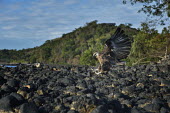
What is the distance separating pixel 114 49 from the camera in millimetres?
8891

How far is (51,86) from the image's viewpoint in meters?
6.91

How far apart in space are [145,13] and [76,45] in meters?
59.8

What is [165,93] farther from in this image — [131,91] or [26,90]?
[26,90]

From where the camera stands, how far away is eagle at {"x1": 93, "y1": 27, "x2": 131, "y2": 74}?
8.77 m

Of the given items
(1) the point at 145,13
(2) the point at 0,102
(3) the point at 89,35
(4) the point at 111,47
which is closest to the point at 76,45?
(3) the point at 89,35

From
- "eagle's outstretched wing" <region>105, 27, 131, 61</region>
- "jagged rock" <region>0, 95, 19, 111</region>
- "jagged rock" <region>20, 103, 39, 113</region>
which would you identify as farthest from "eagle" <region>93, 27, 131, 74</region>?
"jagged rock" <region>20, 103, 39, 113</region>

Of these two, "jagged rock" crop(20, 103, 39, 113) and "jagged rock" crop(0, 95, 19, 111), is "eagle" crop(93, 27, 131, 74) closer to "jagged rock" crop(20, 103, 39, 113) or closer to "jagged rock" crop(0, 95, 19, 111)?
"jagged rock" crop(0, 95, 19, 111)

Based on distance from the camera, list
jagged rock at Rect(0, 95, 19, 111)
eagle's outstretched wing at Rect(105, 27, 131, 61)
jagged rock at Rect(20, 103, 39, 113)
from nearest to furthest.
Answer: jagged rock at Rect(20, 103, 39, 113), jagged rock at Rect(0, 95, 19, 111), eagle's outstretched wing at Rect(105, 27, 131, 61)

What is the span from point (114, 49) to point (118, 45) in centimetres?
21

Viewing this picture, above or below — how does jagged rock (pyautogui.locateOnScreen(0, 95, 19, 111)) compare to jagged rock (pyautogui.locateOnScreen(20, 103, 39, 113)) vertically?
above

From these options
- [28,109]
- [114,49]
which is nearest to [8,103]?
[28,109]

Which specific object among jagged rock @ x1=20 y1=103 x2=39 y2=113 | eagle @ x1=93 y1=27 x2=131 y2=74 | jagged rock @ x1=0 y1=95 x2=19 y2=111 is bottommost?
jagged rock @ x1=20 y1=103 x2=39 y2=113

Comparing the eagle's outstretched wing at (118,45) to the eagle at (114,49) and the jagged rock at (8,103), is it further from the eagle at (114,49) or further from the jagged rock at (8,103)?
the jagged rock at (8,103)

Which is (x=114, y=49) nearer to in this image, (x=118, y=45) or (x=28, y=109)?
(x=118, y=45)
